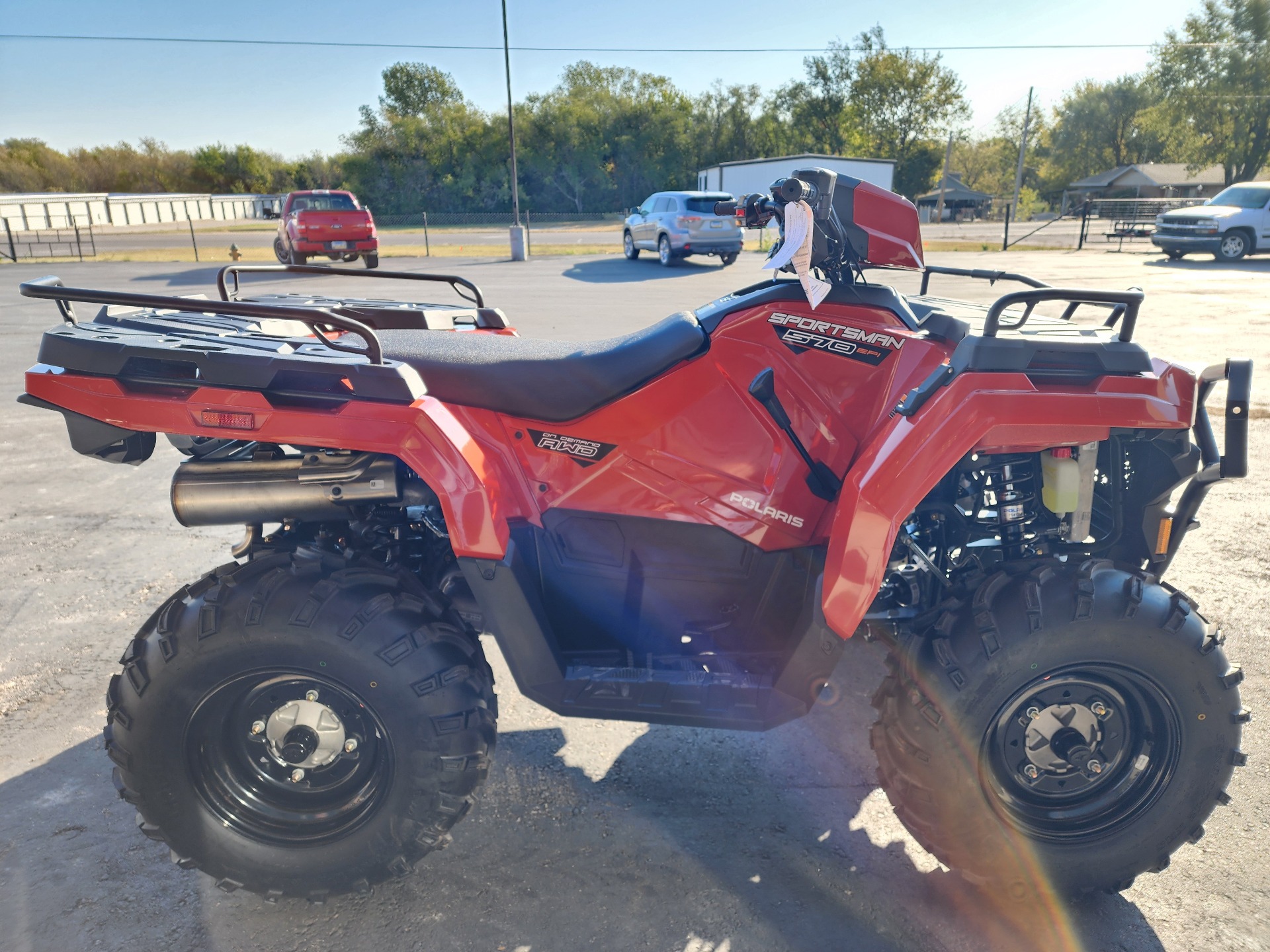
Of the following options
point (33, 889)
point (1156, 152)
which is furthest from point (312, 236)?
point (1156, 152)

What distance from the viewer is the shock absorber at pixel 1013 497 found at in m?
2.38

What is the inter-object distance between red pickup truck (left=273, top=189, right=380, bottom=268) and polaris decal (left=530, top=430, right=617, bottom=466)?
19.7 meters

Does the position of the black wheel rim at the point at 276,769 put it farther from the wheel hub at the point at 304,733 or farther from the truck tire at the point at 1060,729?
the truck tire at the point at 1060,729

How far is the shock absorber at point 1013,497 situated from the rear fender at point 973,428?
25 centimetres

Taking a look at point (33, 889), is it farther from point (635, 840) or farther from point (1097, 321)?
point (1097, 321)

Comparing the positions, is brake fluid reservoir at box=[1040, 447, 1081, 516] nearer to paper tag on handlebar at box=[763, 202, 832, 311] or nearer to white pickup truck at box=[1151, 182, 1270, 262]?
paper tag on handlebar at box=[763, 202, 832, 311]

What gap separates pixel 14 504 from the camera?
5.20m

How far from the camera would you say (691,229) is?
1906 cm

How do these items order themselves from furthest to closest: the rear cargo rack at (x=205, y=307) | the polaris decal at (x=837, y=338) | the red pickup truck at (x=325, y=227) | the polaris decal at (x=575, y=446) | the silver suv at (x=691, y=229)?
1. the red pickup truck at (x=325, y=227)
2. the silver suv at (x=691, y=229)
3. the polaris decal at (x=575, y=446)
4. the polaris decal at (x=837, y=338)
5. the rear cargo rack at (x=205, y=307)

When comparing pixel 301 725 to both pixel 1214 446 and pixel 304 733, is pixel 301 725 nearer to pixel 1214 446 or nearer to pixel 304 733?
pixel 304 733

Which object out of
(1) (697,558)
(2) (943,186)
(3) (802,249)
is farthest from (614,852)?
(2) (943,186)

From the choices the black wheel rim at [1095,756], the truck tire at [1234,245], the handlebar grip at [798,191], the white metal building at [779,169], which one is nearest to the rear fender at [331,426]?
the handlebar grip at [798,191]

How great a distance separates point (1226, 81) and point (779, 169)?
34155mm

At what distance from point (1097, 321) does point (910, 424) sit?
887 cm
